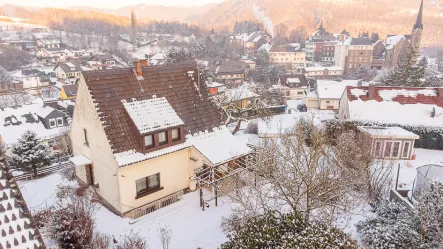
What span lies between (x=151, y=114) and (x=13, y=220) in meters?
11.3

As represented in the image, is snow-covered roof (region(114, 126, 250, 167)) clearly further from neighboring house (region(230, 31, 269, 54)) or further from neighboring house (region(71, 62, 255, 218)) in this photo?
neighboring house (region(230, 31, 269, 54))

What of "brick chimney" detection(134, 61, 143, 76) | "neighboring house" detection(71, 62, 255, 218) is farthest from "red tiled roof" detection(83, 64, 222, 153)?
"brick chimney" detection(134, 61, 143, 76)

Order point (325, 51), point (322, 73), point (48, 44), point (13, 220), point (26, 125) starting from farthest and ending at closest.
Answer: point (48, 44), point (325, 51), point (322, 73), point (26, 125), point (13, 220)

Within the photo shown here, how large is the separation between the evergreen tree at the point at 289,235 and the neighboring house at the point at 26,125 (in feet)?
129

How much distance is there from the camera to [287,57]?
113 meters

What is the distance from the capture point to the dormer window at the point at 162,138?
17.5 m

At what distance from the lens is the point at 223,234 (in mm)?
14555

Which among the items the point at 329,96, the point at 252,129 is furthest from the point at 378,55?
the point at 252,129

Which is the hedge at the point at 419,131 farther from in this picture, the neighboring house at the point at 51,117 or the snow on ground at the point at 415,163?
the neighboring house at the point at 51,117

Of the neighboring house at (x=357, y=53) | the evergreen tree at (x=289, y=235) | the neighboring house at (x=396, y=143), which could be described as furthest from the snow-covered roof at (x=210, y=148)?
the neighboring house at (x=357, y=53)

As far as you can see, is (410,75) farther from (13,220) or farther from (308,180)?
(13,220)

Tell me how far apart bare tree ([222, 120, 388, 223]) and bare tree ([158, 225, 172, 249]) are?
3206 millimetres

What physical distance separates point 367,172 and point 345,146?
1.75m

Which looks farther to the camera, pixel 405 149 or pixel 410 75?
pixel 410 75
